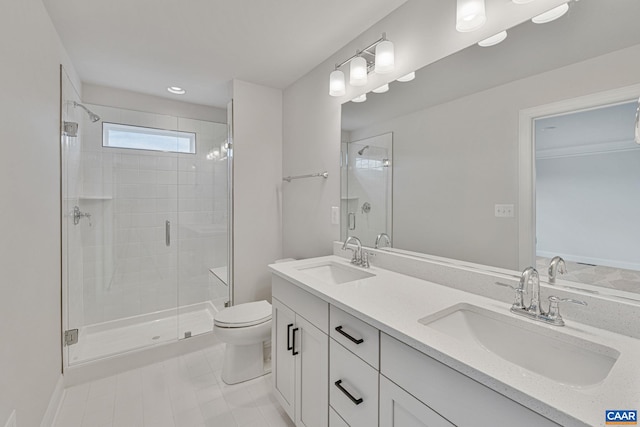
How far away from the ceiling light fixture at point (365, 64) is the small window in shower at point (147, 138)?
1.77 meters

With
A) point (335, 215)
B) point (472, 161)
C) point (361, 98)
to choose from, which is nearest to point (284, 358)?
point (335, 215)

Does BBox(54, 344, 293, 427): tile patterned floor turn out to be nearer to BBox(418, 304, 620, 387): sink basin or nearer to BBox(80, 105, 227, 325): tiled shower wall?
BBox(80, 105, 227, 325): tiled shower wall

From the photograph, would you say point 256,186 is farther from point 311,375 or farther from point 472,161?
point 472,161

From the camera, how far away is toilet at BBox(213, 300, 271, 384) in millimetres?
1918

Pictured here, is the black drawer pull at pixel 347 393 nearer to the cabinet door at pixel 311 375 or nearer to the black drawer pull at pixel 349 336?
the cabinet door at pixel 311 375

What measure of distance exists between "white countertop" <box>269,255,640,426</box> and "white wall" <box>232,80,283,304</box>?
4.36 ft

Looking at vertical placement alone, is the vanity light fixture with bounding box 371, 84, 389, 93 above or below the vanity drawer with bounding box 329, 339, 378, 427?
above

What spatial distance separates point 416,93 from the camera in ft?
5.09

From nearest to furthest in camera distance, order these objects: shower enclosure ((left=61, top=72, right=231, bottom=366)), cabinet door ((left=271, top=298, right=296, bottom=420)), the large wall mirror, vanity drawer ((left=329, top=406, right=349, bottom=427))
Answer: the large wall mirror < vanity drawer ((left=329, top=406, right=349, bottom=427)) < cabinet door ((left=271, top=298, right=296, bottom=420)) < shower enclosure ((left=61, top=72, right=231, bottom=366))

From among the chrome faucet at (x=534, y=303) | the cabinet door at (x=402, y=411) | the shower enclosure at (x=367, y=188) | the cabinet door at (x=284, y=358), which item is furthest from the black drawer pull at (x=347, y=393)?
the shower enclosure at (x=367, y=188)

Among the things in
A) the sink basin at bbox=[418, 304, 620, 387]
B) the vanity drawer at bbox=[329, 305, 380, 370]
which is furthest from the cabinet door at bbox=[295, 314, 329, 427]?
the sink basin at bbox=[418, 304, 620, 387]

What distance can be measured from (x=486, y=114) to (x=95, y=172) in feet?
10.4

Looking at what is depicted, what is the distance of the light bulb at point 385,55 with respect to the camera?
5.23 feet

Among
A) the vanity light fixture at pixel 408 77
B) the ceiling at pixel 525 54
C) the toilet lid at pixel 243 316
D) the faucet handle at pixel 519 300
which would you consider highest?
the vanity light fixture at pixel 408 77
